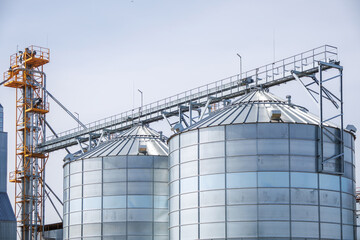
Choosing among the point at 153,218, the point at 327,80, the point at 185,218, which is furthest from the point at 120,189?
the point at 327,80

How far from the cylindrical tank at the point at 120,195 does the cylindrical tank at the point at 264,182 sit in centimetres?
870

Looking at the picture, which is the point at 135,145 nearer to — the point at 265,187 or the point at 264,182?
the point at 264,182

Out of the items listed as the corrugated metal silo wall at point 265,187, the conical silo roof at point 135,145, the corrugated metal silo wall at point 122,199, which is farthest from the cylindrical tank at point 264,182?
the conical silo roof at point 135,145

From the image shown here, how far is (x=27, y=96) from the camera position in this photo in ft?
292

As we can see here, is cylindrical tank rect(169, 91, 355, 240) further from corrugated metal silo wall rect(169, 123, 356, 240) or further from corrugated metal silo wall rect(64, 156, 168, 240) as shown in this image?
corrugated metal silo wall rect(64, 156, 168, 240)

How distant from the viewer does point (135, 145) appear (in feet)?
219

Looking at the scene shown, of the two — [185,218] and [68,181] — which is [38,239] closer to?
[68,181]

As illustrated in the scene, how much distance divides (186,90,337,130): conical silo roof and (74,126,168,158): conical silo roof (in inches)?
384

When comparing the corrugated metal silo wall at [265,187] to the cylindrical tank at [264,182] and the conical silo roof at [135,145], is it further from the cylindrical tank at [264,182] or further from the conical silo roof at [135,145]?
the conical silo roof at [135,145]

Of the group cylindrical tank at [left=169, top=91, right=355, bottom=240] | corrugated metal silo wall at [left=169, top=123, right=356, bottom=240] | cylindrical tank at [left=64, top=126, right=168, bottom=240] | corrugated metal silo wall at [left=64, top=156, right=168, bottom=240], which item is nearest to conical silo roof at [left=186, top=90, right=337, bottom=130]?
cylindrical tank at [left=169, top=91, right=355, bottom=240]

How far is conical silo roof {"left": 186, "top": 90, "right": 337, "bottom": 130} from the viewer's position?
173ft

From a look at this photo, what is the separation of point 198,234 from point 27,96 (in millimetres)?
44040

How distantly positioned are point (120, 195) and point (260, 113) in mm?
16473

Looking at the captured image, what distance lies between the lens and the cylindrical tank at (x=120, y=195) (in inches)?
2461
